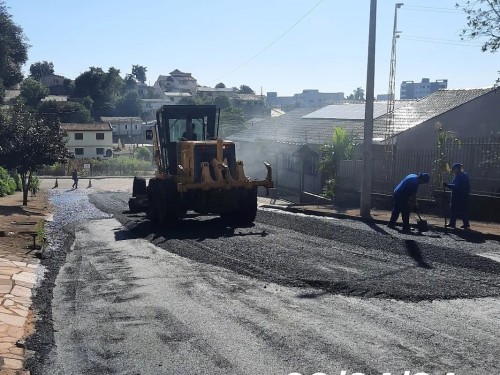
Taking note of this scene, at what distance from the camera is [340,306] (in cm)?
771

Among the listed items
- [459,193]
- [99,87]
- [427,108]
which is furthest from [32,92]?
[459,193]

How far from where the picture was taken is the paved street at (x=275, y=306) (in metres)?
5.96

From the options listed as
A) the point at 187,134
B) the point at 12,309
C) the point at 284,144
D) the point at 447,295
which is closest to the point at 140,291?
the point at 12,309

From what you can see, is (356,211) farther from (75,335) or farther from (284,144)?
(284,144)

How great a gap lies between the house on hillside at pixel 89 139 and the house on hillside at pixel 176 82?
169ft

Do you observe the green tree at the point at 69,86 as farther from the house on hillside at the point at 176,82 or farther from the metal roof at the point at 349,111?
the metal roof at the point at 349,111

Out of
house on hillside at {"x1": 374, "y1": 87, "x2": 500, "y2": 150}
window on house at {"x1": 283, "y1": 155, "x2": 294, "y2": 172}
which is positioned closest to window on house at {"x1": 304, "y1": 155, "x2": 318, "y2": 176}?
window on house at {"x1": 283, "y1": 155, "x2": 294, "y2": 172}

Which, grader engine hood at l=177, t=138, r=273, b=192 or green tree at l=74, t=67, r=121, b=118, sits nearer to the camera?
grader engine hood at l=177, t=138, r=273, b=192

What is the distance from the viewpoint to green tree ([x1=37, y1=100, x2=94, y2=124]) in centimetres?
6975

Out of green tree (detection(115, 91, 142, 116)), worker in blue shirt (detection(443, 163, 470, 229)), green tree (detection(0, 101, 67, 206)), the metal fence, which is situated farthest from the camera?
green tree (detection(115, 91, 142, 116))

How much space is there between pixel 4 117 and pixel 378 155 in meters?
15.2

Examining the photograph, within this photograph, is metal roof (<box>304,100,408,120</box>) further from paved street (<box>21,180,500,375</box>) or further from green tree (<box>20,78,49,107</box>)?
green tree (<box>20,78,49,107</box>)

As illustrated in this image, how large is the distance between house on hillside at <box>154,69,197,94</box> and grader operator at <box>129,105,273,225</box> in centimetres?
10360

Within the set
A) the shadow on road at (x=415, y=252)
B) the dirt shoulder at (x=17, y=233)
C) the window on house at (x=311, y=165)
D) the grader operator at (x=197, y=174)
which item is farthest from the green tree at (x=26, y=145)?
the shadow on road at (x=415, y=252)
